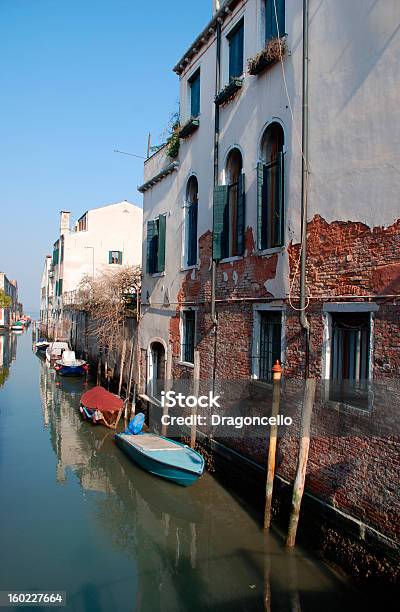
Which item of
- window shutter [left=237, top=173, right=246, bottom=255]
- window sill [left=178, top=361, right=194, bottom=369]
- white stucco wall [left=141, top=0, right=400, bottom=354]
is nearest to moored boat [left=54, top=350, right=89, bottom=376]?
window sill [left=178, top=361, right=194, bottom=369]

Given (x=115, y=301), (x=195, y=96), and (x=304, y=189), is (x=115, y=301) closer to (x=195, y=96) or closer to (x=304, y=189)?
(x=195, y=96)

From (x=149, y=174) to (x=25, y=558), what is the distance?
998 centimetres

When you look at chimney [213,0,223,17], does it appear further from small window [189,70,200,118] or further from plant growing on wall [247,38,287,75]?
plant growing on wall [247,38,287,75]

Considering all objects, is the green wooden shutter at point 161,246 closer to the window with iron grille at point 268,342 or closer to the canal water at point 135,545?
the canal water at point 135,545

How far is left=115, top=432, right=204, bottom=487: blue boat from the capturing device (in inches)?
342

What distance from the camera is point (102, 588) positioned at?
20.2ft

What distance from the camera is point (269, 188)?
8297 mm

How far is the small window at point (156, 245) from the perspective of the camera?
1266 cm

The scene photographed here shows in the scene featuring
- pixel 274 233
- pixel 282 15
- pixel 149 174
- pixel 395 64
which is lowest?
pixel 274 233

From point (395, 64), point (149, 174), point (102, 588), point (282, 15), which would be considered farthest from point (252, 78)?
point (102, 588)

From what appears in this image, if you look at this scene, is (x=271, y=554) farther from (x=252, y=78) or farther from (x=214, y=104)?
(x=214, y=104)

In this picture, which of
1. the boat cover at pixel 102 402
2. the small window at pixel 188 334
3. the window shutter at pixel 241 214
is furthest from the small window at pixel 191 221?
the boat cover at pixel 102 402

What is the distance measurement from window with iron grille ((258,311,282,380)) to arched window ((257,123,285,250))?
1.09m

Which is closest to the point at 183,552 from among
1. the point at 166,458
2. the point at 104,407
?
the point at 166,458
